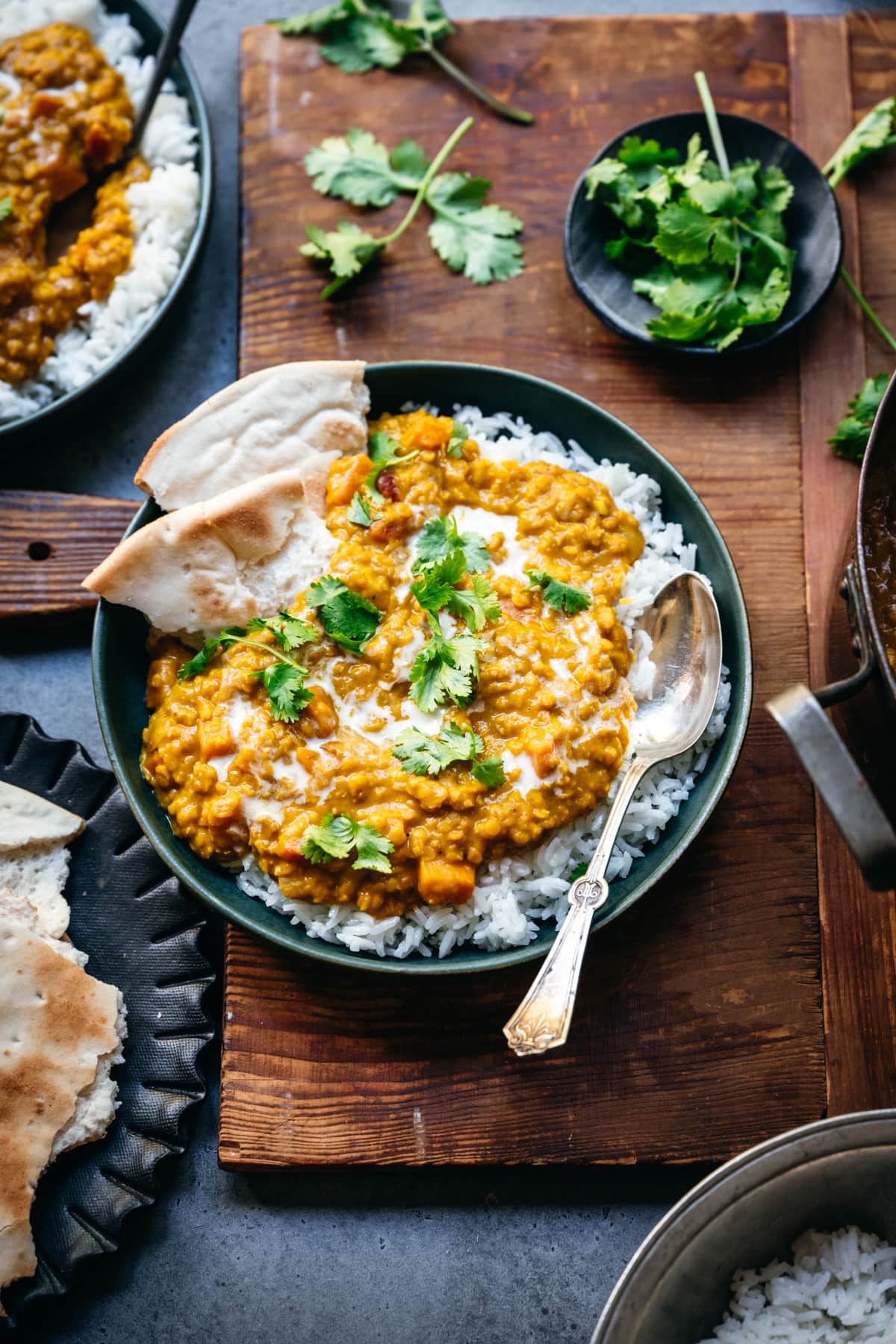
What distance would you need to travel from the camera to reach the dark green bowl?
3.31 metres

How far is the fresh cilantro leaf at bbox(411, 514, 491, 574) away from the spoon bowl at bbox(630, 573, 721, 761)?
553mm

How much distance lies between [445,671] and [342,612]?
1.18 feet

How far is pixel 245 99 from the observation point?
4277mm

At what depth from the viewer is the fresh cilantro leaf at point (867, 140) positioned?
13.1 ft

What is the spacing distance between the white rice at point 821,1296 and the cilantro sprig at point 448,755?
1632 millimetres

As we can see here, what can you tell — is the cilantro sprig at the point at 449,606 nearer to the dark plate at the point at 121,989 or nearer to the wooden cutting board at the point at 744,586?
the wooden cutting board at the point at 744,586

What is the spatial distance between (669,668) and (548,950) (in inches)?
36.4

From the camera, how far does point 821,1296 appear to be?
3.26m

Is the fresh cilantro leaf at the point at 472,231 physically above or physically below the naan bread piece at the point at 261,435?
above

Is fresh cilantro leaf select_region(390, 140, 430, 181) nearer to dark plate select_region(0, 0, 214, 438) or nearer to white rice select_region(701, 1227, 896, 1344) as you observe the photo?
dark plate select_region(0, 0, 214, 438)

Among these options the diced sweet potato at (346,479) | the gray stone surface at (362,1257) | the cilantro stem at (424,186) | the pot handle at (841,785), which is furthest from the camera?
the cilantro stem at (424,186)

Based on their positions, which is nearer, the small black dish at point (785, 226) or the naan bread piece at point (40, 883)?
the naan bread piece at point (40, 883)

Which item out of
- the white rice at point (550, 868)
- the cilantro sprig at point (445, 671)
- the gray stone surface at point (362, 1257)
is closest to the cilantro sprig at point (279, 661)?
the cilantro sprig at point (445, 671)

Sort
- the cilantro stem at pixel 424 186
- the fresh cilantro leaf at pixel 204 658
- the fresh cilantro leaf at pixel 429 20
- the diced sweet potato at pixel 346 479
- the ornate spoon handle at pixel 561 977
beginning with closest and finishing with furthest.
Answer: the ornate spoon handle at pixel 561 977 < the fresh cilantro leaf at pixel 204 658 < the diced sweet potato at pixel 346 479 < the cilantro stem at pixel 424 186 < the fresh cilantro leaf at pixel 429 20
